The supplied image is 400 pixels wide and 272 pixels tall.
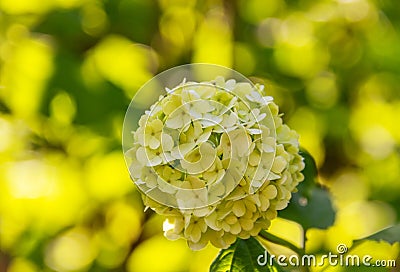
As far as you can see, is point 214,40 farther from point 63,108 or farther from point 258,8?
point 63,108

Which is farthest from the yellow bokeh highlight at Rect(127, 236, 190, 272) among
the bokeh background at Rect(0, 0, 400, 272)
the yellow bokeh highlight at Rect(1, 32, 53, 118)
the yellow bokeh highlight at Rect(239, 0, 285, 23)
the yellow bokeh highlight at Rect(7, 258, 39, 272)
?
the yellow bokeh highlight at Rect(239, 0, 285, 23)

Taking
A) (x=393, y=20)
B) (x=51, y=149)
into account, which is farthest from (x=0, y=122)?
(x=393, y=20)

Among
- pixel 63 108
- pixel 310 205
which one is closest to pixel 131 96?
pixel 63 108

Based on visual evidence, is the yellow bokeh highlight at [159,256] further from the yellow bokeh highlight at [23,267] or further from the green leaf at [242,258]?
the green leaf at [242,258]

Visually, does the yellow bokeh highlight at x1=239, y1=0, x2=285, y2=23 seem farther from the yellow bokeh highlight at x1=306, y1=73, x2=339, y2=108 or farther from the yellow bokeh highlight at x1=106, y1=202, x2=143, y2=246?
the yellow bokeh highlight at x1=106, y1=202, x2=143, y2=246

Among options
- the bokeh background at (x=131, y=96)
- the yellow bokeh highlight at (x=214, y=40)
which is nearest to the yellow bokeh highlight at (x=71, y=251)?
the bokeh background at (x=131, y=96)

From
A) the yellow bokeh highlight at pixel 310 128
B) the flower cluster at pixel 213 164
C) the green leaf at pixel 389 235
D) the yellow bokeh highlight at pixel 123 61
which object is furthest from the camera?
the yellow bokeh highlight at pixel 123 61

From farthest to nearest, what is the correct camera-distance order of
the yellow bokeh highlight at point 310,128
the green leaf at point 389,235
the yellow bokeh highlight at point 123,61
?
1. the yellow bokeh highlight at point 123,61
2. the yellow bokeh highlight at point 310,128
3. the green leaf at point 389,235
